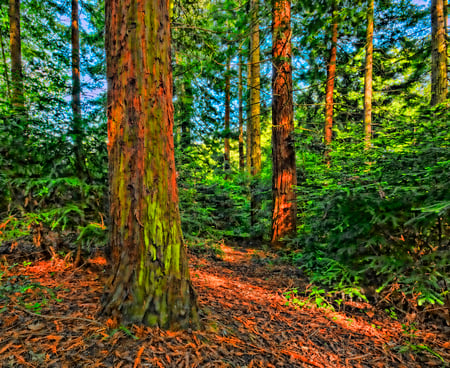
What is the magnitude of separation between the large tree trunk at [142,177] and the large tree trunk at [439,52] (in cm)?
793

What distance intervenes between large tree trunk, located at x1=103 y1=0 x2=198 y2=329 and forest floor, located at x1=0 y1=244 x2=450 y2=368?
0.22m

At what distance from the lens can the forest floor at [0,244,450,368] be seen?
1701 millimetres

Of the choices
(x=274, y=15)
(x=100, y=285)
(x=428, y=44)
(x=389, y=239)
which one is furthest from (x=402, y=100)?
(x=100, y=285)

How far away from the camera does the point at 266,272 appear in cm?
A: 448

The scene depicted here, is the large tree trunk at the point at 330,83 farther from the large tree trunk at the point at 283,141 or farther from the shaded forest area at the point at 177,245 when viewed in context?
the shaded forest area at the point at 177,245

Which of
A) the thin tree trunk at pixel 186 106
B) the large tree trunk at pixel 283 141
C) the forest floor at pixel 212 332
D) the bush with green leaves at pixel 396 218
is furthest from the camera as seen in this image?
the thin tree trunk at pixel 186 106

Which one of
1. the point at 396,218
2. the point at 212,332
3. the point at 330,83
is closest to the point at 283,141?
the point at 396,218

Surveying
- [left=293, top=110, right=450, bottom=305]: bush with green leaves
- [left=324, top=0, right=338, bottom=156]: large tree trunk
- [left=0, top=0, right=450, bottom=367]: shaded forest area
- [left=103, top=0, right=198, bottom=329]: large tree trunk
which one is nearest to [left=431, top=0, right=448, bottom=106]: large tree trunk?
[left=324, top=0, right=338, bottom=156]: large tree trunk

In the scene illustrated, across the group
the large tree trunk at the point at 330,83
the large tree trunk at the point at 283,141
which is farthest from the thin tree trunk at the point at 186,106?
the large tree trunk at the point at 330,83

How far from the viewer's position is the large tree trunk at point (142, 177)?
6.68ft

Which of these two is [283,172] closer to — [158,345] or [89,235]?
[89,235]

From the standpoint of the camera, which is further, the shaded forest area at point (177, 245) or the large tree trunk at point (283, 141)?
the large tree trunk at point (283, 141)

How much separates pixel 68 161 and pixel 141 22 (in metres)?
2.04

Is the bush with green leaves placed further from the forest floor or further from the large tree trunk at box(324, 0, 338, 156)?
the large tree trunk at box(324, 0, 338, 156)
